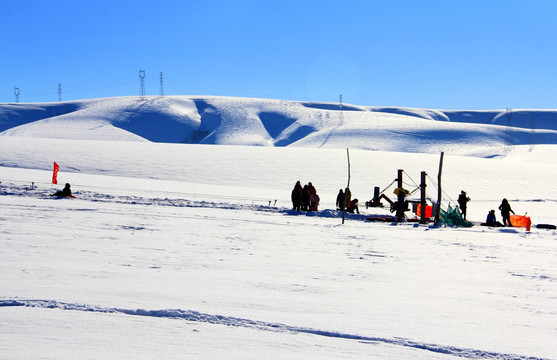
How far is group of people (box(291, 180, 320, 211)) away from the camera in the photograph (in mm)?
20438

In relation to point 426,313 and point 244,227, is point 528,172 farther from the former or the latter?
point 426,313

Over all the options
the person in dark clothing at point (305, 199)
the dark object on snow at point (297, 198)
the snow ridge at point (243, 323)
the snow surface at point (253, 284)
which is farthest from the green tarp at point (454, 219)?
the snow ridge at point (243, 323)

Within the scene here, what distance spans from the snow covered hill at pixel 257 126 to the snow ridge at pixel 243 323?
317ft

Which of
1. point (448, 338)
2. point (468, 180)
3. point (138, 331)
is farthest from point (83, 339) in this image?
point (468, 180)

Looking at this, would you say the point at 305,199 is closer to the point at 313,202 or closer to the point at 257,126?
the point at 313,202

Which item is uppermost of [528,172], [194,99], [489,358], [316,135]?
[194,99]

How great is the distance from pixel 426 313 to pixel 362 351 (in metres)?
1.67

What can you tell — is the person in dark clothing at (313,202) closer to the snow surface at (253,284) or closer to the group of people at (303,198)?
the group of people at (303,198)

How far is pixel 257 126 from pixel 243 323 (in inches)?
5672

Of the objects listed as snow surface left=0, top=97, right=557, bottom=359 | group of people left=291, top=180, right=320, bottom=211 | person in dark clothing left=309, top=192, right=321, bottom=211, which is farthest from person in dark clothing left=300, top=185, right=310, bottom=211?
snow surface left=0, top=97, right=557, bottom=359

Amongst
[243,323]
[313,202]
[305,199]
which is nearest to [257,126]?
[313,202]

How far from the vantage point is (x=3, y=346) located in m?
4.01

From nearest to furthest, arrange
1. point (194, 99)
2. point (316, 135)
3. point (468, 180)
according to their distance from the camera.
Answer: point (468, 180), point (316, 135), point (194, 99)

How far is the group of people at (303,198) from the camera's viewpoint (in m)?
20.4
